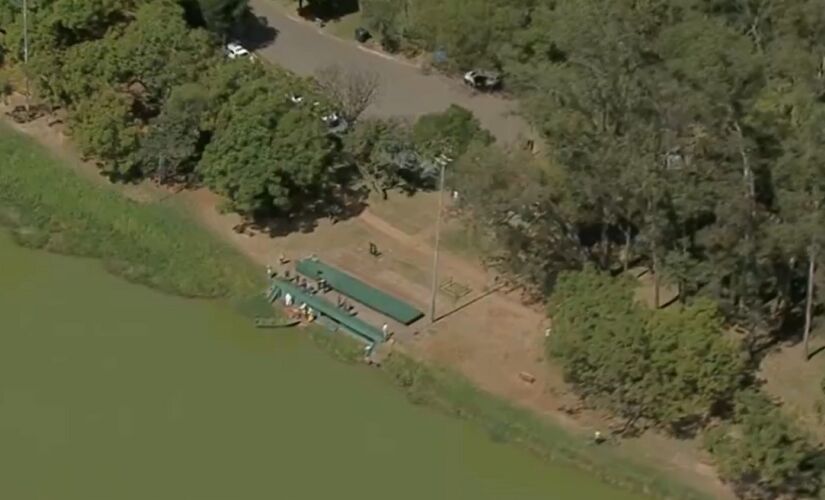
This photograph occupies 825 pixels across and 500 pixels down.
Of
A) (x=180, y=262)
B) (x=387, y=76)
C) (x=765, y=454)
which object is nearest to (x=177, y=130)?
(x=180, y=262)

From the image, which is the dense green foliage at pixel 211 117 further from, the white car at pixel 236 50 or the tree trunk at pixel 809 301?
the tree trunk at pixel 809 301

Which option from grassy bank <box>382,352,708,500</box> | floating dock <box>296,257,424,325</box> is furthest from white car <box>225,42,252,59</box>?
grassy bank <box>382,352,708,500</box>

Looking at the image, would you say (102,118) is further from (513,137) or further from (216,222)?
(513,137)

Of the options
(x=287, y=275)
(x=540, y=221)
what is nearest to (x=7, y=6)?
(x=287, y=275)

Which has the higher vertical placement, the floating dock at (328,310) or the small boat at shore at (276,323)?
the floating dock at (328,310)

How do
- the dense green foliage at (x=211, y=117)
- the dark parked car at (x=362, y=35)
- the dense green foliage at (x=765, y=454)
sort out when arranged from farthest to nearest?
the dark parked car at (x=362, y=35)
the dense green foliage at (x=211, y=117)
the dense green foliage at (x=765, y=454)

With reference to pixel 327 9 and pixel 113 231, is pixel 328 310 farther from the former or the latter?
pixel 327 9

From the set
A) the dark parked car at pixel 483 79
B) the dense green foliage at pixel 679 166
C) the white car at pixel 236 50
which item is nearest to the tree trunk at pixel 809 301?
the dense green foliage at pixel 679 166
